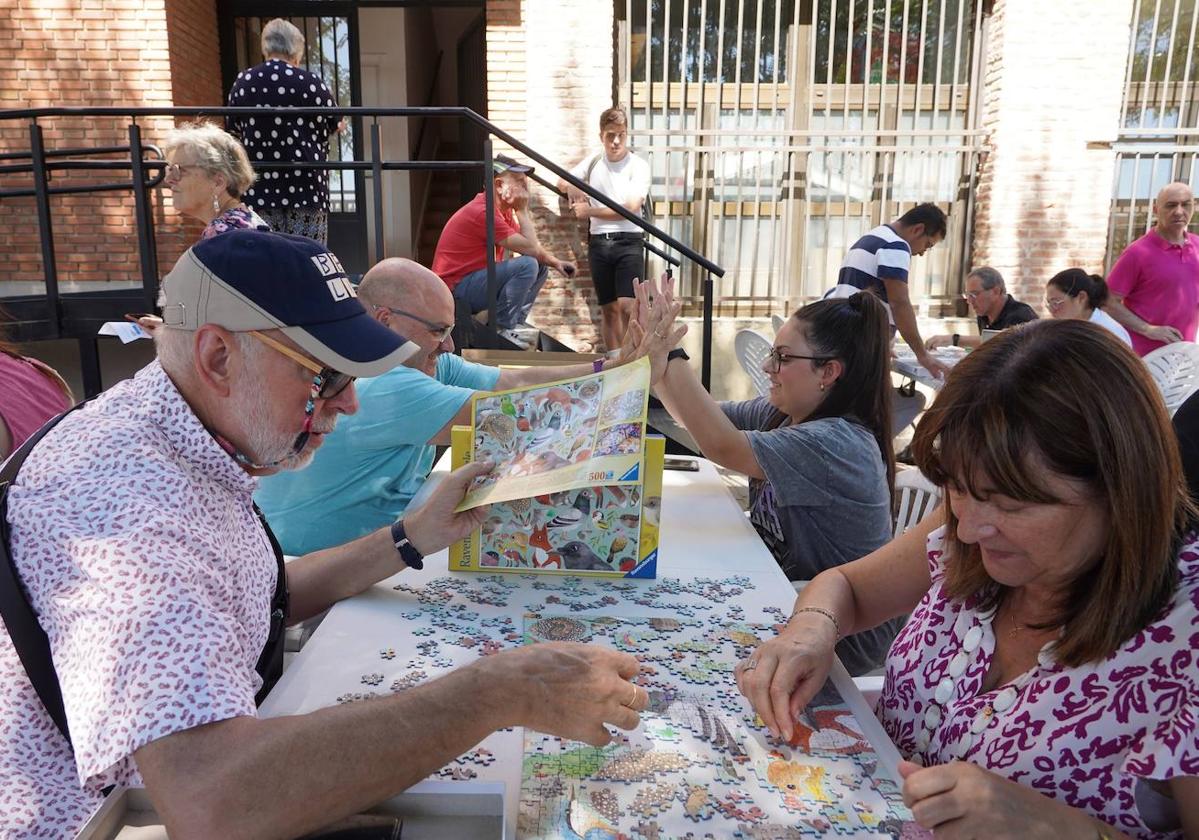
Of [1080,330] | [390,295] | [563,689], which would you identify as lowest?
[563,689]

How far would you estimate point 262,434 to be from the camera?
143 cm

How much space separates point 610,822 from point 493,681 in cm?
24

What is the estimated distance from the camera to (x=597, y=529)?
1.98m

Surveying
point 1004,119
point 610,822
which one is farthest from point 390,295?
point 1004,119

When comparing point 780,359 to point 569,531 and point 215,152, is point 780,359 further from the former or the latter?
point 215,152

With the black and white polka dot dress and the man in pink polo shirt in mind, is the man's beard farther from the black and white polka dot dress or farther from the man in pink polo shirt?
the man in pink polo shirt

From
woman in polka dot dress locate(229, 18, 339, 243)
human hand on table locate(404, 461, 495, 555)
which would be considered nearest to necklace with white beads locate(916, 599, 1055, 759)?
human hand on table locate(404, 461, 495, 555)

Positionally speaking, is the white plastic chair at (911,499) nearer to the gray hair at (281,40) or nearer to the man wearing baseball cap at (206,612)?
the man wearing baseball cap at (206,612)

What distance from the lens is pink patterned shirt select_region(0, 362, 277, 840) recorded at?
1050 mm

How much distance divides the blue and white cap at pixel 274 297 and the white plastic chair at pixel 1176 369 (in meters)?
4.94

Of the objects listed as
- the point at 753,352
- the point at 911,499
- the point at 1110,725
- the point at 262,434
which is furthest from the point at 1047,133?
the point at 262,434

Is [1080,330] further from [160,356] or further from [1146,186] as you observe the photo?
[1146,186]

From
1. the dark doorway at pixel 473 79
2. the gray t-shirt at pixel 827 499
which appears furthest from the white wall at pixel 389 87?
the gray t-shirt at pixel 827 499

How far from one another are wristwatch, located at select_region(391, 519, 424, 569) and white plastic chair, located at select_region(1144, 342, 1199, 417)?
4.66 m
